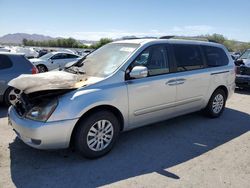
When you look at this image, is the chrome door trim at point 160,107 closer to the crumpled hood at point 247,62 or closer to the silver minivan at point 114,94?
the silver minivan at point 114,94

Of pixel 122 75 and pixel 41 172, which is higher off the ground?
pixel 122 75

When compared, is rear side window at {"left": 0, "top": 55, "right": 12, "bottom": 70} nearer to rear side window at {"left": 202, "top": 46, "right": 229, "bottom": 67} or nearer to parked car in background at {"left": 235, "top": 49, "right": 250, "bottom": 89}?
rear side window at {"left": 202, "top": 46, "right": 229, "bottom": 67}

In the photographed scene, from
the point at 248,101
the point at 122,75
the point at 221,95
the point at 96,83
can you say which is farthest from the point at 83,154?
the point at 248,101

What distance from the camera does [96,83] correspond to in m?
4.07

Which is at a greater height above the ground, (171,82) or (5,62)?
(5,62)

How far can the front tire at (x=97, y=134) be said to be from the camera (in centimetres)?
392

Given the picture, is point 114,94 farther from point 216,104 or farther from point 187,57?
point 216,104

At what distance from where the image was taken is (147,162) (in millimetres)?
4066

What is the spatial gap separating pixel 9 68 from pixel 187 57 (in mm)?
4487

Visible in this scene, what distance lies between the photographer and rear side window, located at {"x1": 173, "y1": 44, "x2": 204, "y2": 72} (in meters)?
5.22

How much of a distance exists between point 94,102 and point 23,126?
3.37 ft

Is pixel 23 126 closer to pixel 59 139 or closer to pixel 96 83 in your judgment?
pixel 59 139

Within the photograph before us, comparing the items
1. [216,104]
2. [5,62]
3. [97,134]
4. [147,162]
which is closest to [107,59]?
[97,134]

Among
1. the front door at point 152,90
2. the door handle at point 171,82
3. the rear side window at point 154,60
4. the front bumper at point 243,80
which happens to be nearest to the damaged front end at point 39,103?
the front door at point 152,90
